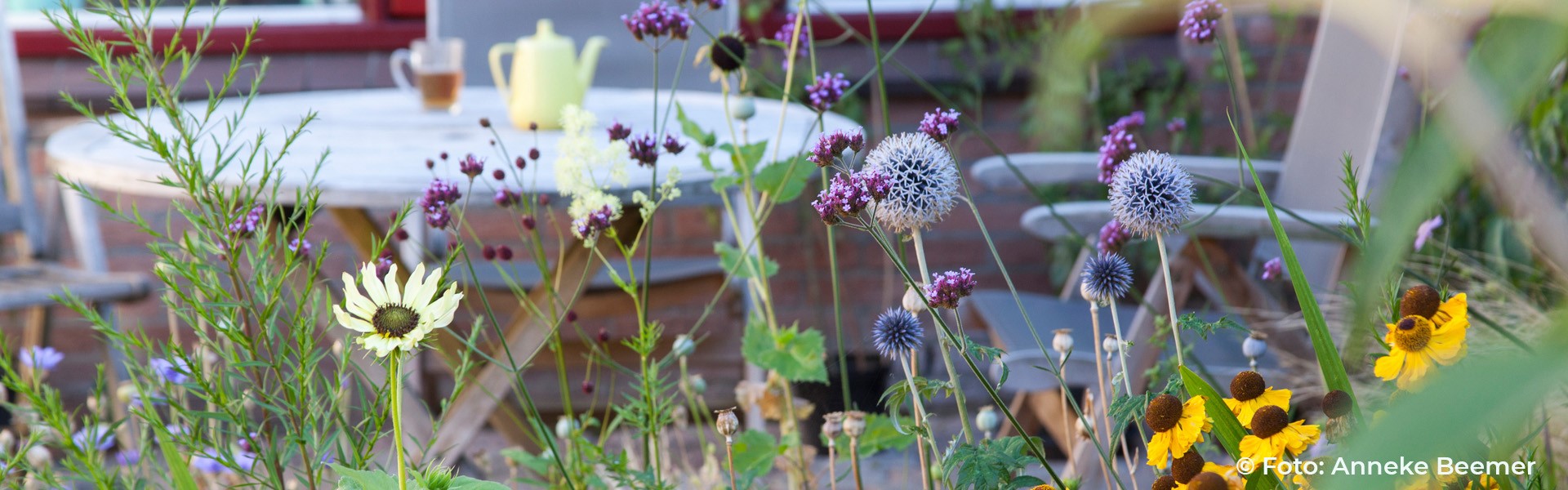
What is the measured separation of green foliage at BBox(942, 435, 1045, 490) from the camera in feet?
1.94

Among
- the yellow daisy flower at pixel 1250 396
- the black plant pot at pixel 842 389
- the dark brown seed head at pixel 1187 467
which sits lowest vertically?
the black plant pot at pixel 842 389

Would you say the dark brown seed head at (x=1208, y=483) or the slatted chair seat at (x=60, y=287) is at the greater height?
the dark brown seed head at (x=1208, y=483)

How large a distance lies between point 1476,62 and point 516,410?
8.08ft

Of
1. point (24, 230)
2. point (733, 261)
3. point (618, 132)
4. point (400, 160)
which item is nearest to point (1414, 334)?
point (618, 132)

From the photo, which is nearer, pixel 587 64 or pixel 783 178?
pixel 783 178

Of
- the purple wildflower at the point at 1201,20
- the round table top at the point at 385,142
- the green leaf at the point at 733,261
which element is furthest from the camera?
the round table top at the point at 385,142

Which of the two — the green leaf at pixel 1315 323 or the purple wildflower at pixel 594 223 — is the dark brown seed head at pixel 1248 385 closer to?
the green leaf at pixel 1315 323

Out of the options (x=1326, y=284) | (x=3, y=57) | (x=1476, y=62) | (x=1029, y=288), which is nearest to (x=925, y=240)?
(x=1029, y=288)

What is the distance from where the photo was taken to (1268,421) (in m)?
0.53

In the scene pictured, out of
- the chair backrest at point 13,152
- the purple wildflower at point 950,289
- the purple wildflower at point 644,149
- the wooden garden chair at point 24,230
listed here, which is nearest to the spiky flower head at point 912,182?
the purple wildflower at point 950,289

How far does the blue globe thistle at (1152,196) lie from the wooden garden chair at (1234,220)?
845 millimetres

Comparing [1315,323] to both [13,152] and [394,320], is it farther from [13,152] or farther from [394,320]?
[13,152]

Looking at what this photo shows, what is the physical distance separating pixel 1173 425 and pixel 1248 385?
6cm

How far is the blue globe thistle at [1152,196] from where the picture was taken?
0.56 meters
